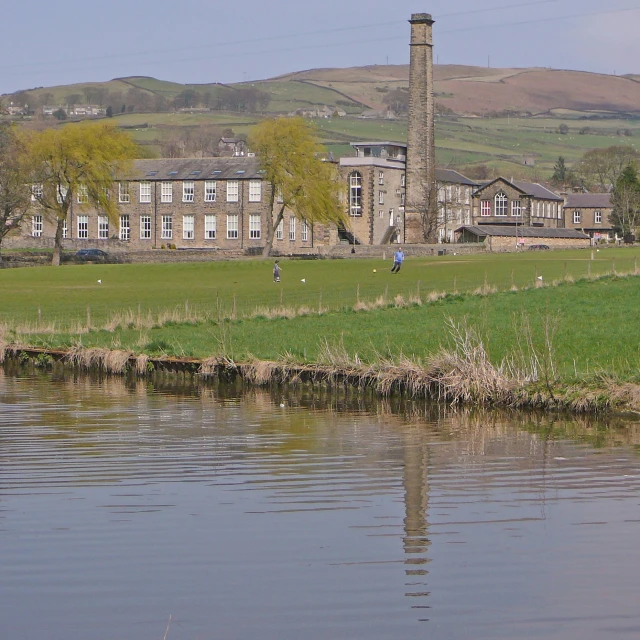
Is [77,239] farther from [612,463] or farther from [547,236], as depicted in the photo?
[612,463]

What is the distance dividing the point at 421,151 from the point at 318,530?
90.9 metres

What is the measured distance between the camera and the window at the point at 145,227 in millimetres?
106250

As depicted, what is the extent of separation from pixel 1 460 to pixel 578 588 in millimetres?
9310

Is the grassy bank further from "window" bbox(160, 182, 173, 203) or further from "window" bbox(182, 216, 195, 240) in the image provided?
"window" bbox(160, 182, 173, 203)

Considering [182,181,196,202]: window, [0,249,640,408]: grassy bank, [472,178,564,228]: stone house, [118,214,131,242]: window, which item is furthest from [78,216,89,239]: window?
[0,249,640,408]: grassy bank

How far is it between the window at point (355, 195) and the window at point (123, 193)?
2043 centimetres

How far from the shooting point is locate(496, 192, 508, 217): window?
137m

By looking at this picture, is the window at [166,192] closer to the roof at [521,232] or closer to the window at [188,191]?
the window at [188,191]

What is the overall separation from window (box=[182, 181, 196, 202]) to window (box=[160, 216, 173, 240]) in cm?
245

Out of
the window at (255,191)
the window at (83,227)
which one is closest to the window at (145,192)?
the window at (83,227)

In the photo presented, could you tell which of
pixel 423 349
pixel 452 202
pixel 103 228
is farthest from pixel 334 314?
pixel 452 202

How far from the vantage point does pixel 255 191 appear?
102188 millimetres

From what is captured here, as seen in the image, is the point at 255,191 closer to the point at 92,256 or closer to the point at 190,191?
the point at 190,191

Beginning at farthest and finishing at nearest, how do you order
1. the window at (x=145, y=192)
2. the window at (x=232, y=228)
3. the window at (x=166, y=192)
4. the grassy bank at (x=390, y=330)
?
1. the window at (x=145, y=192)
2. the window at (x=166, y=192)
3. the window at (x=232, y=228)
4. the grassy bank at (x=390, y=330)
